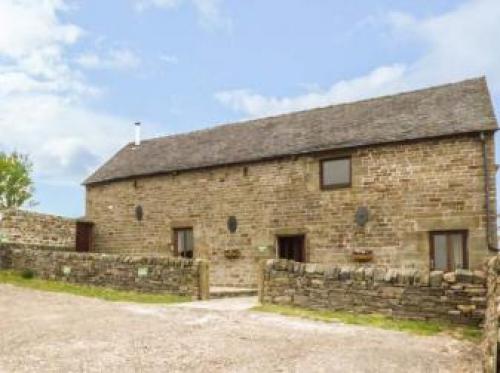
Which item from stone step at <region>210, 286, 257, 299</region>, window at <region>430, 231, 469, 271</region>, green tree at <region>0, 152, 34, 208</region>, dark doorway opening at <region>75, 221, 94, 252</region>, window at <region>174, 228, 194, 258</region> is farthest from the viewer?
green tree at <region>0, 152, 34, 208</region>

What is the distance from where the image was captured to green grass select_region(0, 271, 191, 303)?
50.3ft

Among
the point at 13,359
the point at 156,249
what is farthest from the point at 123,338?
the point at 156,249

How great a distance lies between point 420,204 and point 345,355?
31.4 ft

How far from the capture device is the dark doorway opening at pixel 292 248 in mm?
19516

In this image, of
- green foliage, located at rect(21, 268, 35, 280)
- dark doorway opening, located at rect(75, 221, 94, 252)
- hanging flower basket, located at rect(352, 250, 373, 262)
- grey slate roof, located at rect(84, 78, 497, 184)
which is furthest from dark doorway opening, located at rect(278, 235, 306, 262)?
dark doorway opening, located at rect(75, 221, 94, 252)

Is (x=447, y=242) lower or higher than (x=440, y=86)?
lower

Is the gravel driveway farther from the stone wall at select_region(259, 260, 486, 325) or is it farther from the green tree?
the green tree

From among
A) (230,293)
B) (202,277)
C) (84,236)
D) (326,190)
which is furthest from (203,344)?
(84,236)

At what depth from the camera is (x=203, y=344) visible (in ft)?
30.5

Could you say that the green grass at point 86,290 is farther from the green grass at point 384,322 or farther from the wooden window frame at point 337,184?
the wooden window frame at point 337,184

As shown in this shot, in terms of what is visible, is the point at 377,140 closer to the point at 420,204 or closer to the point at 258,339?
the point at 420,204

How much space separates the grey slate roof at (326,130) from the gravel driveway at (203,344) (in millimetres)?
8323

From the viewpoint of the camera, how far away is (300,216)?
19.5m

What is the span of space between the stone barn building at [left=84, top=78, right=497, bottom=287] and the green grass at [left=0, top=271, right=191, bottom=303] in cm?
508
